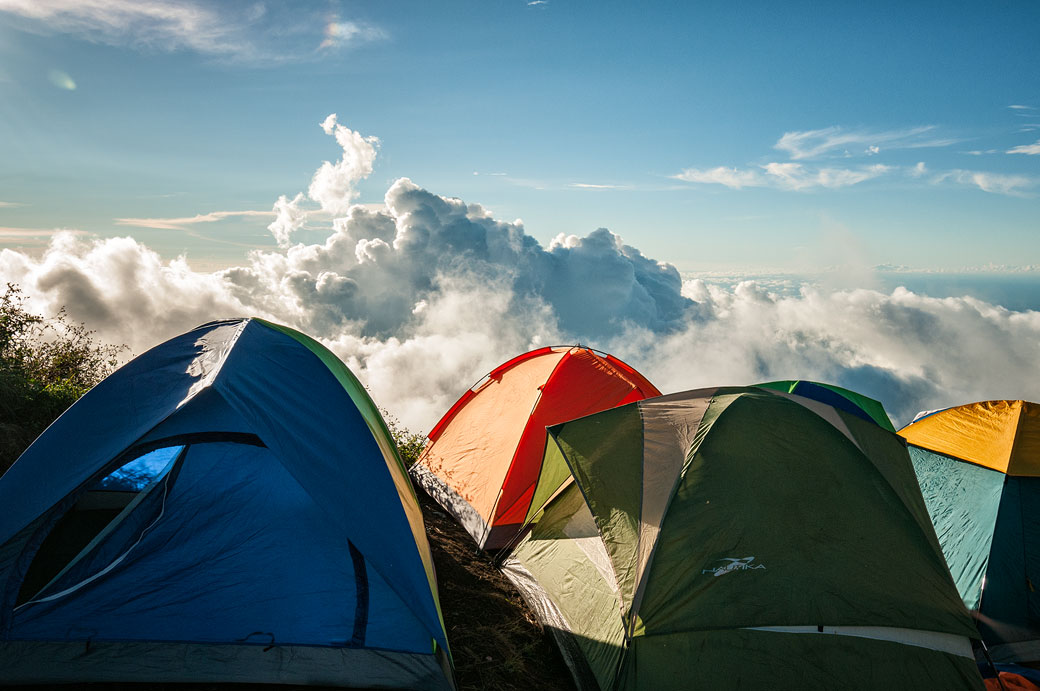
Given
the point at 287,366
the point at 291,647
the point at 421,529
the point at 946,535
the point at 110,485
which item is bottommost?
the point at 946,535

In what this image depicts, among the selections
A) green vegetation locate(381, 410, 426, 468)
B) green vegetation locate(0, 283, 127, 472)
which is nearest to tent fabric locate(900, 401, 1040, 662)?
green vegetation locate(381, 410, 426, 468)

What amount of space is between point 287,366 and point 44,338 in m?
9.71

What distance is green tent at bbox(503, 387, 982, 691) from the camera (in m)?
3.52

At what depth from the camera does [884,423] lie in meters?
7.59

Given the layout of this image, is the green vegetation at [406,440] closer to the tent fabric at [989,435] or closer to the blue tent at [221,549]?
the blue tent at [221,549]

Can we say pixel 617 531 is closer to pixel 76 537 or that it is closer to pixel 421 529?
pixel 421 529

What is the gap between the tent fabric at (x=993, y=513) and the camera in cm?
498

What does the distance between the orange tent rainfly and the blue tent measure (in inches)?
72.8

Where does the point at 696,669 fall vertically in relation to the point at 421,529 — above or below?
below

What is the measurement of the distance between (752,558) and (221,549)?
12.8 ft

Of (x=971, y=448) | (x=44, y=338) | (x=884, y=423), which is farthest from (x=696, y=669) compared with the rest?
(x=44, y=338)

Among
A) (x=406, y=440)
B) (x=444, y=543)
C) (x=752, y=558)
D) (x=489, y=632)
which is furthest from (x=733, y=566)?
(x=406, y=440)

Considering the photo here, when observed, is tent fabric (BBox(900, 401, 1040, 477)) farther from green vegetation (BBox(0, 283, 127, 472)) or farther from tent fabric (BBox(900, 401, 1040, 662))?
green vegetation (BBox(0, 283, 127, 472))

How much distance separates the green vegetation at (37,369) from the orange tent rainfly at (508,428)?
5.49 meters
